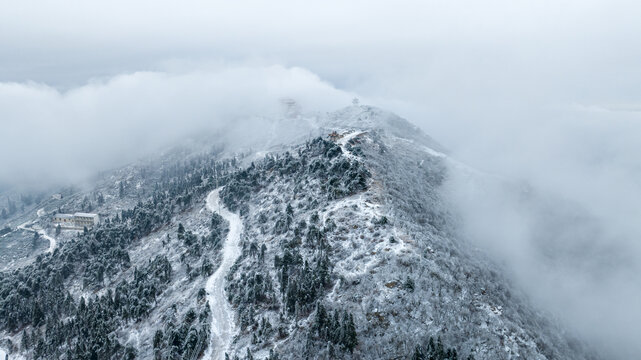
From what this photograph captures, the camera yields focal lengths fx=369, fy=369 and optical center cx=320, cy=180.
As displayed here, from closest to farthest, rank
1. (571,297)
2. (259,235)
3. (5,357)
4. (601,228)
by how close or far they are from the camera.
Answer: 1. (5,357)
2. (259,235)
3. (571,297)
4. (601,228)

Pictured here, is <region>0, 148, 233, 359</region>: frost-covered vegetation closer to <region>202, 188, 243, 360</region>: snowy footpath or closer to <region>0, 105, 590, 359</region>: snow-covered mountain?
<region>0, 105, 590, 359</region>: snow-covered mountain

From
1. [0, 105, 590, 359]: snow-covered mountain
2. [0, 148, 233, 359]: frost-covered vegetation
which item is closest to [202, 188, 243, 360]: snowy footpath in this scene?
[0, 105, 590, 359]: snow-covered mountain

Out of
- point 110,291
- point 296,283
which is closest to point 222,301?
point 296,283

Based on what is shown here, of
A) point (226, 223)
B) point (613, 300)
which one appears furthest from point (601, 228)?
point (226, 223)

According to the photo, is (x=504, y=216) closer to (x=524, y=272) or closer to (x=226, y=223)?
(x=524, y=272)

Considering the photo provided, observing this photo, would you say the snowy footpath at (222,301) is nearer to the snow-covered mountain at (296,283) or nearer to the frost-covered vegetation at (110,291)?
the snow-covered mountain at (296,283)

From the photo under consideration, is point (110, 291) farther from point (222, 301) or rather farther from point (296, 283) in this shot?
point (296, 283)
